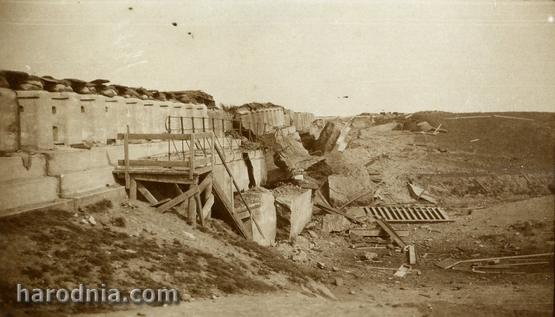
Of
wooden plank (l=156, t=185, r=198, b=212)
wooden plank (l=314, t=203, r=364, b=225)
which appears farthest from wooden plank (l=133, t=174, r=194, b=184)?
wooden plank (l=314, t=203, r=364, b=225)

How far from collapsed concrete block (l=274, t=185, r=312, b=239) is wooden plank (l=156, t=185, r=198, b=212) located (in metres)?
5.04

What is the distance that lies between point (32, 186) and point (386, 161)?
755 inches

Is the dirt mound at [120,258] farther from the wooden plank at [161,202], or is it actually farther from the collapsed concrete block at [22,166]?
the collapsed concrete block at [22,166]

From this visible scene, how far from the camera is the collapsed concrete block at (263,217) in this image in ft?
41.2

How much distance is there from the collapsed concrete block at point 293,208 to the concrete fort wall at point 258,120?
6.83 meters

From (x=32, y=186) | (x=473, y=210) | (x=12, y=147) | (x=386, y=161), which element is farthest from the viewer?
(x=386, y=161)

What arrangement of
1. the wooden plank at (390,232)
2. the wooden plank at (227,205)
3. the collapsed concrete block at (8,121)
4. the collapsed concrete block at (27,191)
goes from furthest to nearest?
the wooden plank at (390,232), the wooden plank at (227,205), the collapsed concrete block at (8,121), the collapsed concrete block at (27,191)

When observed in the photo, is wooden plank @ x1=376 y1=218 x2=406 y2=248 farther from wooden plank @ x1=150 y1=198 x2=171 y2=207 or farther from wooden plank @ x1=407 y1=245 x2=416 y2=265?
wooden plank @ x1=150 y1=198 x2=171 y2=207

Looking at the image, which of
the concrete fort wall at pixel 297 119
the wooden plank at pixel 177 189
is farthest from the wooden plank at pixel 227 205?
the concrete fort wall at pixel 297 119

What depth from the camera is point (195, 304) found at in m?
6.13

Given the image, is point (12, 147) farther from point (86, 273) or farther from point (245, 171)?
point (245, 171)

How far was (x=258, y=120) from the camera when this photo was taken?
23.8 meters

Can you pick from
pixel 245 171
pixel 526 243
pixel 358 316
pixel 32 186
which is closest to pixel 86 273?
pixel 32 186

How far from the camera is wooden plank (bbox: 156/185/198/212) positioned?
379 inches
